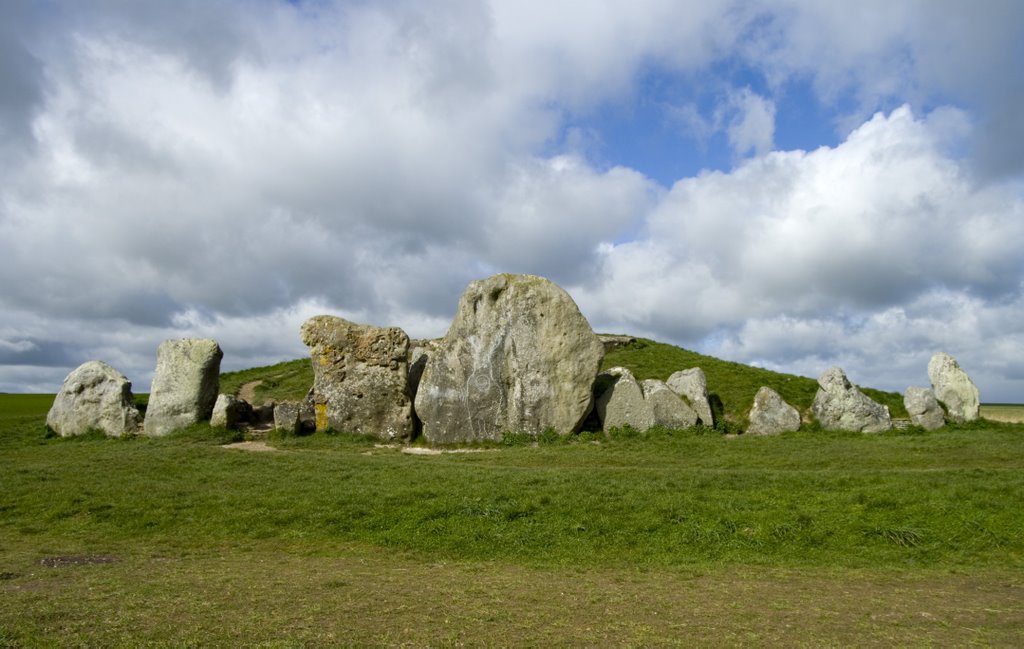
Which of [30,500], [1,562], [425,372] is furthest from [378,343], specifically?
[1,562]

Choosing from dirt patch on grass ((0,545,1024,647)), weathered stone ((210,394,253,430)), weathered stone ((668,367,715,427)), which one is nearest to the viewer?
dirt patch on grass ((0,545,1024,647))

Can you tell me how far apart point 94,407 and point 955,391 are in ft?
106

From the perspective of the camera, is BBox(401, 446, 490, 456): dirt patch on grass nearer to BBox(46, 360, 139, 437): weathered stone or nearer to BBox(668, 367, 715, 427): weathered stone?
BBox(668, 367, 715, 427): weathered stone

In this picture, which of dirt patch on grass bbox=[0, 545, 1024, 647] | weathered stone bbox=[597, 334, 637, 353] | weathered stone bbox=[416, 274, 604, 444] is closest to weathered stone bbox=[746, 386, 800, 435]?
weathered stone bbox=[416, 274, 604, 444]

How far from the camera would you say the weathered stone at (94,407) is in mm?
27031

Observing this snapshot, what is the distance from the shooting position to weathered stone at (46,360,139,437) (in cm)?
2703

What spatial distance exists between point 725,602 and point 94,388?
26.0 meters

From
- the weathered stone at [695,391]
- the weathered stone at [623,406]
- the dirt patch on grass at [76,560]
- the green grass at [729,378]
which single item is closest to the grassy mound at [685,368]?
the green grass at [729,378]

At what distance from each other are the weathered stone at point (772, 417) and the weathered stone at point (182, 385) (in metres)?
19.7

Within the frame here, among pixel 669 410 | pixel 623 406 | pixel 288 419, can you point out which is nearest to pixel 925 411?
pixel 669 410

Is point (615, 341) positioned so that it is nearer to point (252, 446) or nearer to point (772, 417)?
point (772, 417)

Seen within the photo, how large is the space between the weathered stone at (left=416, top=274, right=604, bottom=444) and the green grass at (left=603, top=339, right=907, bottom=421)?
21.6 feet

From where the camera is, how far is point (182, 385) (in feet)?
87.8

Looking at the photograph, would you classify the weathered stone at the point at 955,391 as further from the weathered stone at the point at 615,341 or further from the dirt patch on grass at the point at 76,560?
the dirt patch on grass at the point at 76,560
